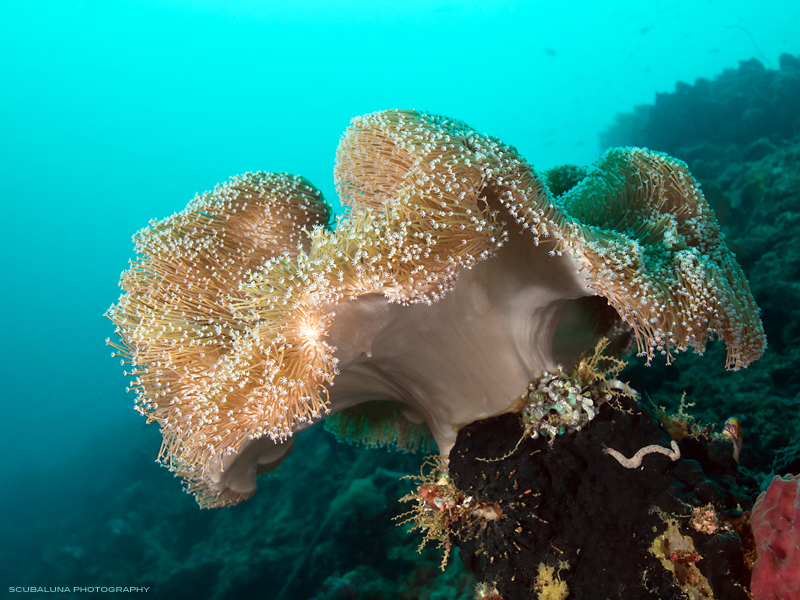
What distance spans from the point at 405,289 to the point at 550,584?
1.95 metres

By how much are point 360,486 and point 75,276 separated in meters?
60.9

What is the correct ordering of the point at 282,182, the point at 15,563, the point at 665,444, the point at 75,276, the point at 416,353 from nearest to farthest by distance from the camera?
1. the point at 665,444
2. the point at 416,353
3. the point at 282,182
4. the point at 15,563
5. the point at 75,276

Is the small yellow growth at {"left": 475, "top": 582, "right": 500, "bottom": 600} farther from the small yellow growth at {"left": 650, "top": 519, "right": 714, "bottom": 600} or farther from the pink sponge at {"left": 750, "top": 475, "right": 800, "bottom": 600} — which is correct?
the pink sponge at {"left": 750, "top": 475, "right": 800, "bottom": 600}

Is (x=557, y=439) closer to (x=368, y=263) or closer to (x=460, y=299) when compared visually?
(x=460, y=299)

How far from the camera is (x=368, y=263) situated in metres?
1.94

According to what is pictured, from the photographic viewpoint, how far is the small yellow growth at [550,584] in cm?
244

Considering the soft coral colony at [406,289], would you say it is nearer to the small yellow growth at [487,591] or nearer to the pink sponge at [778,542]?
the pink sponge at [778,542]

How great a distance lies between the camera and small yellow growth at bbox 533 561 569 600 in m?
2.44

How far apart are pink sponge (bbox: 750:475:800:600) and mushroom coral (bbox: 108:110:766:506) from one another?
739 millimetres

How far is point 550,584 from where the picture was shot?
2.47 metres

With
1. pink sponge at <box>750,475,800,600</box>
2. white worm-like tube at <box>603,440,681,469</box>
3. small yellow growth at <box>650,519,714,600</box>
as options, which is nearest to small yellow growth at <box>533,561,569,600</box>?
small yellow growth at <box>650,519,714,600</box>

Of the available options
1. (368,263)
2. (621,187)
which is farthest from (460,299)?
(621,187)

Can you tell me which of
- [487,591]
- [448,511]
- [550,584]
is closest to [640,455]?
[550,584]

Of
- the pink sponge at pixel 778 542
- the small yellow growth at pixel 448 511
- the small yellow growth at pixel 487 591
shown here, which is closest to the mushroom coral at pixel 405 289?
the small yellow growth at pixel 448 511
